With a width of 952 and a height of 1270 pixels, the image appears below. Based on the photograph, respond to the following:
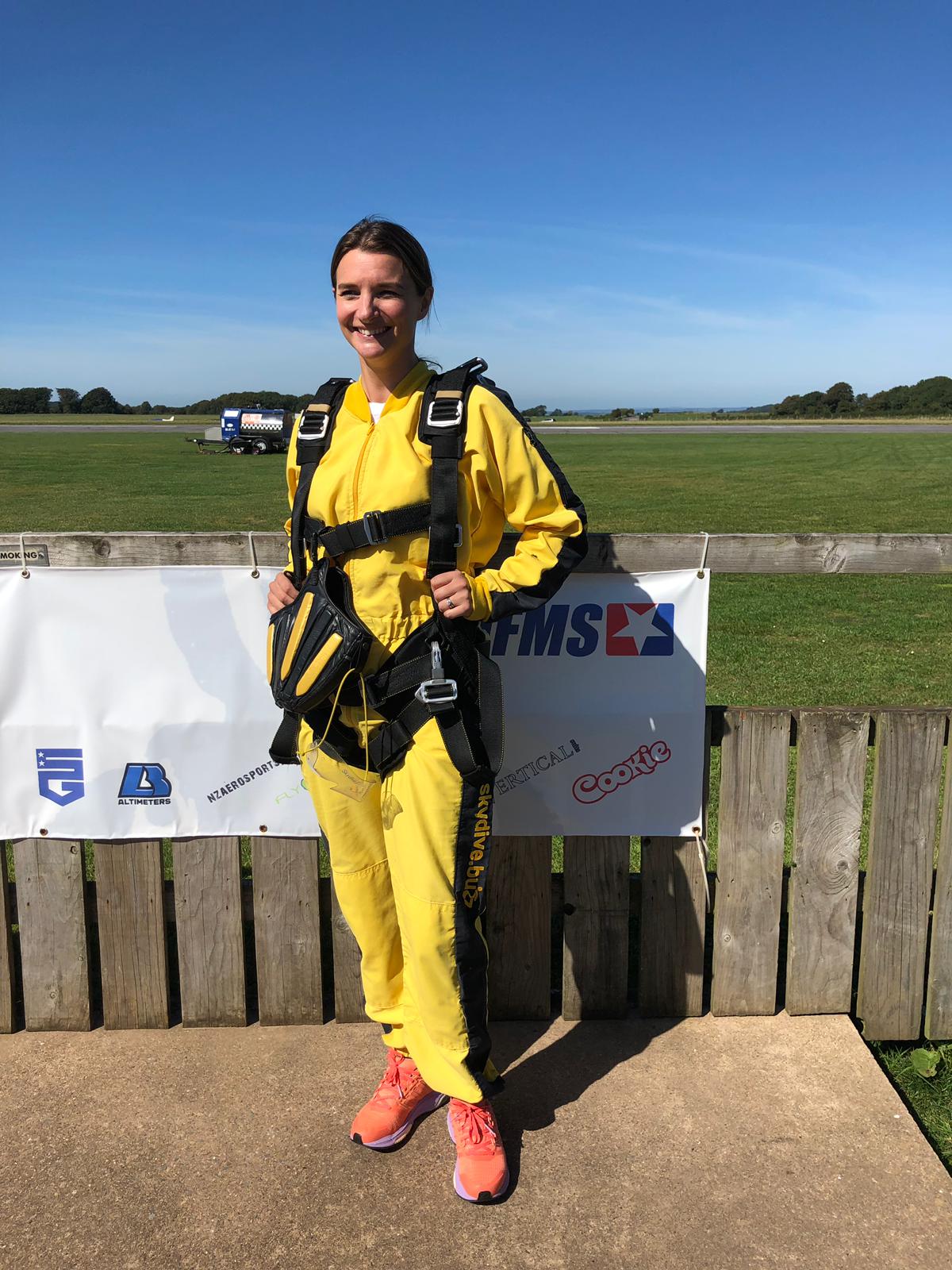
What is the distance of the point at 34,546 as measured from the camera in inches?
130

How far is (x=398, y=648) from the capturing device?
2.64 meters

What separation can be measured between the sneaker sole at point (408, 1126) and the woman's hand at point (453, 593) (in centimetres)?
147

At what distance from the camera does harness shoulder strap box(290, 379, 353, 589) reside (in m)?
2.72

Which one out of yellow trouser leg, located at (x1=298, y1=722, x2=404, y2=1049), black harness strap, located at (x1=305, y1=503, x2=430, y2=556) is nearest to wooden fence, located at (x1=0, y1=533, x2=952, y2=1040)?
yellow trouser leg, located at (x1=298, y1=722, x2=404, y2=1049)

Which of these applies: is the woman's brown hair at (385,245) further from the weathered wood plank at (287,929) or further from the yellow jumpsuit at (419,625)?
the weathered wood plank at (287,929)

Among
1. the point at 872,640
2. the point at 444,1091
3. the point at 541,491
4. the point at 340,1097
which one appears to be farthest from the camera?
the point at 872,640

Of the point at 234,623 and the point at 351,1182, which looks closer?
the point at 351,1182

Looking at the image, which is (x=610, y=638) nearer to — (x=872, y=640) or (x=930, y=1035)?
(x=930, y=1035)

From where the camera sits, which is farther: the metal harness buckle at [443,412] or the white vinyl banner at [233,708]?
the white vinyl banner at [233,708]

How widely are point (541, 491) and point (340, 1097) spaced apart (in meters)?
1.97

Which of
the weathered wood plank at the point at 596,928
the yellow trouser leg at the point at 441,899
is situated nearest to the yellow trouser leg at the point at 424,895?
the yellow trouser leg at the point at 441,899

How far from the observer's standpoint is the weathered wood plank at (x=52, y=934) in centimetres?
341

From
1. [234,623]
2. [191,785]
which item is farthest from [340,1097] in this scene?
[234,623]

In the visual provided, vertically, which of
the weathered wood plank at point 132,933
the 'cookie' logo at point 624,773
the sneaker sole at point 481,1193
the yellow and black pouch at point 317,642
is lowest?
the sneaker sole at point 481,1193
